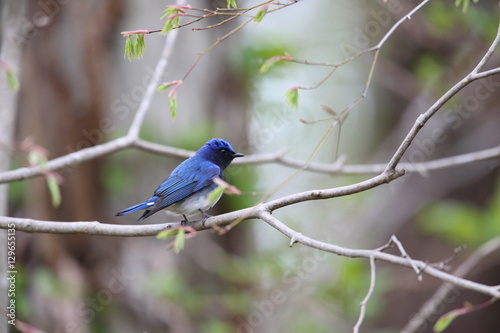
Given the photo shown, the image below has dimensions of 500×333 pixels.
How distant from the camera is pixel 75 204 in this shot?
6.47 meters

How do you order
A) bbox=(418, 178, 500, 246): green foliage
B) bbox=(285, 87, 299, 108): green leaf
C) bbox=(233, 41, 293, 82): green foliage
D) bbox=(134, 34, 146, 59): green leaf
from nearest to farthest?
bbox=(134, 34, 146, 59): green leaf
bbox=(285, 87, 299, 108): green leaf
bbox=(418, 178, 500, 246): green foliage
bbox=(233, 41, 293, 82): green foliage

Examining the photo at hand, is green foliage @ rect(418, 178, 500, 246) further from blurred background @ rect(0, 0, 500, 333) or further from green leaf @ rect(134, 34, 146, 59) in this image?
green leaf @ rect(134, 34, 146, 59)

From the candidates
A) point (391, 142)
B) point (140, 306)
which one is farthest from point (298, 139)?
point (140, 306)

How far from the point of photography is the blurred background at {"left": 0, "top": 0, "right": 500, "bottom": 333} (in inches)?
243

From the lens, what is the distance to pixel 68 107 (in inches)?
257

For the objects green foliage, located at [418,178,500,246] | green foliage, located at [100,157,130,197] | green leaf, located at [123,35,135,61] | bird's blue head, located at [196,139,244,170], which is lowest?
green foliage, located at [100,157,130,197]

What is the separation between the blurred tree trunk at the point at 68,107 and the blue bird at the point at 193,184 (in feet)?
7.57

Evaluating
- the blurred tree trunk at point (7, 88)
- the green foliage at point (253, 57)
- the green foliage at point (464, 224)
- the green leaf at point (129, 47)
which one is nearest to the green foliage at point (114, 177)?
the green foliage at point (253, 57)

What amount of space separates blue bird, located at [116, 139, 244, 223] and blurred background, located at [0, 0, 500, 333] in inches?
69.2

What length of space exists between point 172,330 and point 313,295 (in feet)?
5.27

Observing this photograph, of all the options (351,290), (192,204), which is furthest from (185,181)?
(351,290)

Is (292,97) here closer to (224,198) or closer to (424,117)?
(424,117)

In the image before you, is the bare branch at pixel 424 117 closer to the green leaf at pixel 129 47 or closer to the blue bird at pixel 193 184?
the green leaf at pixel 129 47

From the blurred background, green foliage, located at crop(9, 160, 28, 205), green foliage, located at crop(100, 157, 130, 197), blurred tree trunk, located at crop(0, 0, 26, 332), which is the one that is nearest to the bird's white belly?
blurred tree trunk, located at crop(0, 0, 26, 332)
